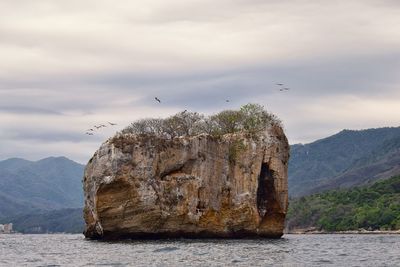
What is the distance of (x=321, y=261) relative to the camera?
49781mm

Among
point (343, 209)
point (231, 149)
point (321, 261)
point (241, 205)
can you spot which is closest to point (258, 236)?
point (241, 205)

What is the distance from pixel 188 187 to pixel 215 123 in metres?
15.3

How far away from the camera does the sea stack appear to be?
81.8 m

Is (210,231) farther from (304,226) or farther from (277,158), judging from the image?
(304,226)

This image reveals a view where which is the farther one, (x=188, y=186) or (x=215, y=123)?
(x=215, y=123)

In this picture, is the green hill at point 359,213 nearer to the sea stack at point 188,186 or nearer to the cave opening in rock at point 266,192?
the cave opening in rock at point 266,192

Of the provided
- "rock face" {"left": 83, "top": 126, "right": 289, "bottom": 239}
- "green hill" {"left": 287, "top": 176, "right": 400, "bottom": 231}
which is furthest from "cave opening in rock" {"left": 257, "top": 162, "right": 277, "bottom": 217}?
"green hill" {"left": 287, "top": 176, "right": 400, "bottom": 231}

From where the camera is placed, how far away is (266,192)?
305ft

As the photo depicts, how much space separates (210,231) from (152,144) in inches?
475

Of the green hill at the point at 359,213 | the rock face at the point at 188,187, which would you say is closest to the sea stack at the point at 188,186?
the rock face at the point at 188,187

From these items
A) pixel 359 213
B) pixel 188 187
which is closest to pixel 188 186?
pixel 188 187

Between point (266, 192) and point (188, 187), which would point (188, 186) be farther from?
point (266, 192)

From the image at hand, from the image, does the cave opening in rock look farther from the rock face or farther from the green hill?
the green hill

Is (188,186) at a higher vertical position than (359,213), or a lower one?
lower
